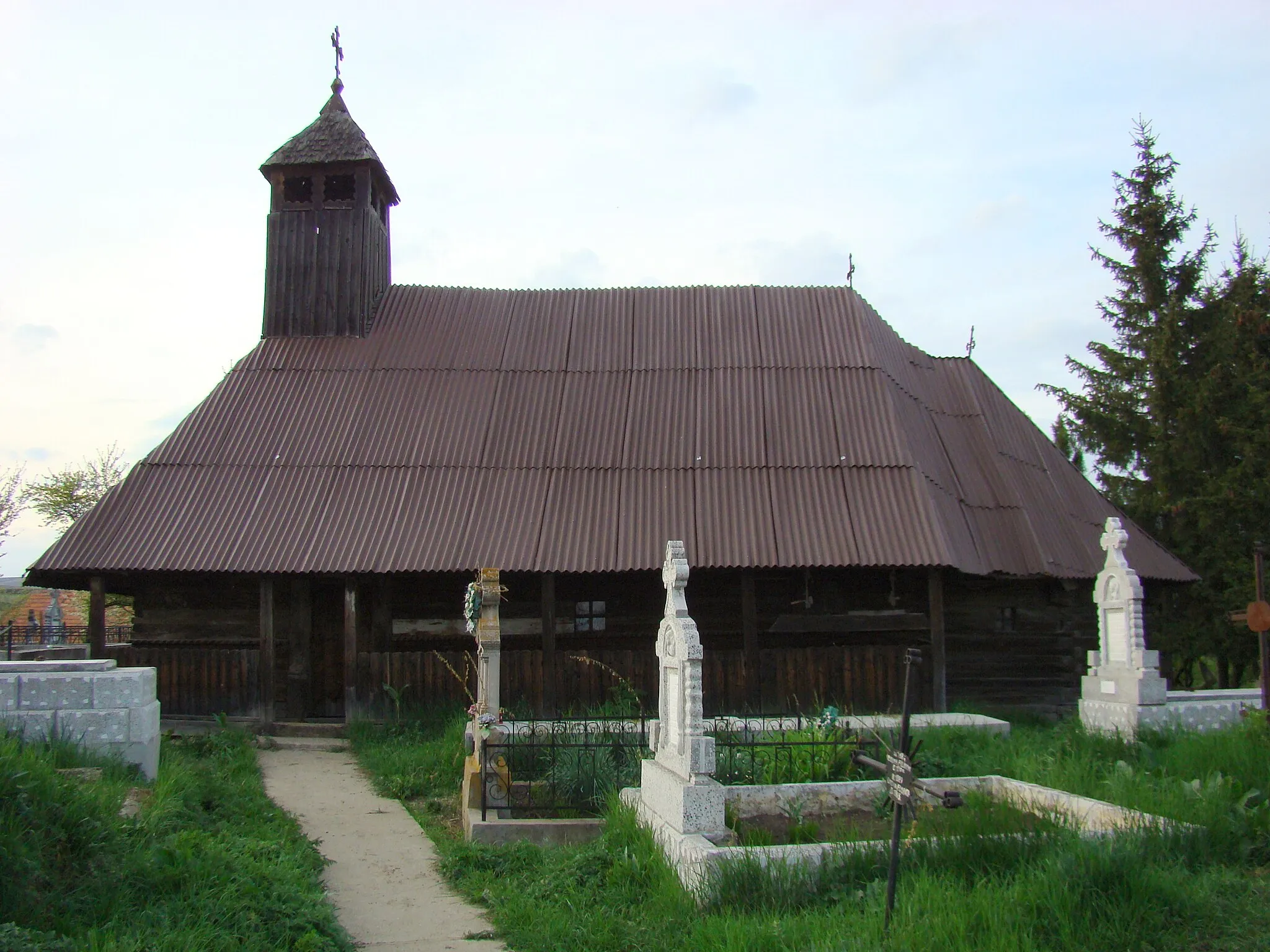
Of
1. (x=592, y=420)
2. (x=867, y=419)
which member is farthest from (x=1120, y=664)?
(x=592, y=420)

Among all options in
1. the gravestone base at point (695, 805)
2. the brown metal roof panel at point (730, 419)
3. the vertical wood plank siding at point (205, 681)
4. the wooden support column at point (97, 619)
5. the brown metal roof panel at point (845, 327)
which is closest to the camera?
the gravestone base at point (695, 805)

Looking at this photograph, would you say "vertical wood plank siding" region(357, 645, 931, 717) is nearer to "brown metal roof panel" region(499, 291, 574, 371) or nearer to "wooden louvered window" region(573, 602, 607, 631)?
"wooden louvered window" region(573, 602, 607, 631)

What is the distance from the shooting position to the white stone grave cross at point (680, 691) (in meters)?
7.11

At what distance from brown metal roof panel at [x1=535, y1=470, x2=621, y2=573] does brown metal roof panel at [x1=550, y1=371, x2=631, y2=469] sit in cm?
27

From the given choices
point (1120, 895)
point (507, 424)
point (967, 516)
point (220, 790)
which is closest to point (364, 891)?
point (220, 790)

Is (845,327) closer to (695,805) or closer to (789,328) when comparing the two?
(789,328)

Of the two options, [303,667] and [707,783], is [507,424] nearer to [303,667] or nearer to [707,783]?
[303,667]

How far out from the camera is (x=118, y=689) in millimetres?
8828

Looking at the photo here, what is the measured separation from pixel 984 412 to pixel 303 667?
1257 centimetres

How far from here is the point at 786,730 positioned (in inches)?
389

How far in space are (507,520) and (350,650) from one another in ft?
9.39

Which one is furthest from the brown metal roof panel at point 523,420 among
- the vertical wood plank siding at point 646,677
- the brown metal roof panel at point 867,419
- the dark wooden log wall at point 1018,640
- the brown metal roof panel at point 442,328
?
the dark wooden log wall at point 1018,640

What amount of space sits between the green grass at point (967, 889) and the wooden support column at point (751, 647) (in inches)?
257

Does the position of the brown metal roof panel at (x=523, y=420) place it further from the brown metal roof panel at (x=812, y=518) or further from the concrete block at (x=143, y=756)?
the concrete block at (x=143, y=756)
